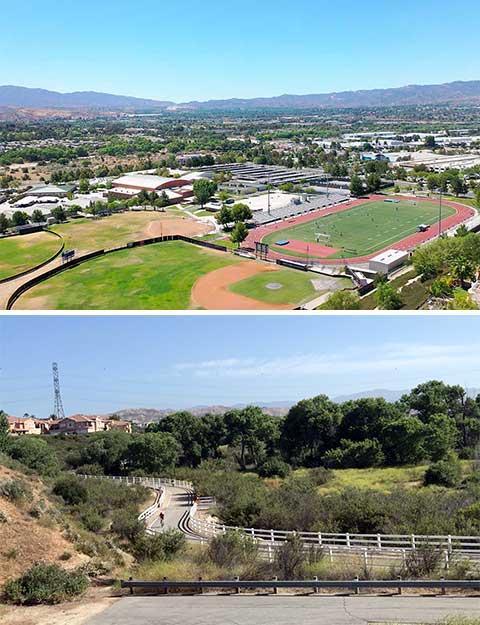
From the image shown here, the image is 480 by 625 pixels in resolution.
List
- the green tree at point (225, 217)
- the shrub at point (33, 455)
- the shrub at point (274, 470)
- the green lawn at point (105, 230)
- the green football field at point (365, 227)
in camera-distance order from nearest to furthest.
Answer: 1. the shrub at point (33, 455)
2. the shrub at point (274, 470)
3. the green lawn at point (105, 230)
4. the green football field at point (365, 227)
5. the green tree at point (225, 217)

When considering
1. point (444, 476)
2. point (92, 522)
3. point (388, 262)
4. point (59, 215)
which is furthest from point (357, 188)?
point (92, 522)

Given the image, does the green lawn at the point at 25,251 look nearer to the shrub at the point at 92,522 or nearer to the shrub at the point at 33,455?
the shrub at the point at 33,455

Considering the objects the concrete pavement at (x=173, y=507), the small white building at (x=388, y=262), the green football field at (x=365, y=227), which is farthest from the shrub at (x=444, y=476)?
the green football field at (x=365, y=227)

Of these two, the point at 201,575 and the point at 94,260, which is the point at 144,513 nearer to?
the point at 201,575

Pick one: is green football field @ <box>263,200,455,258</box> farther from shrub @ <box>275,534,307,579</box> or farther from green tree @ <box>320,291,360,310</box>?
shrub @ <box>275,534,307,579</box>

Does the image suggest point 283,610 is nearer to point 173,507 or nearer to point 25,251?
point 173,507

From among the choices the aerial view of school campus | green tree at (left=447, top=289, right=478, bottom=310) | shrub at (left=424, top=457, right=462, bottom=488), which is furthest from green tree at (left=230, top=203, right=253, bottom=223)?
shrub at (left=424, top=457, right=462, bottom=488)

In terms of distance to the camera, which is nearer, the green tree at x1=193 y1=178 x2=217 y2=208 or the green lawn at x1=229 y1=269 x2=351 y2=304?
the green lawn at x1=229 y1=269 x2=351 y2=304
